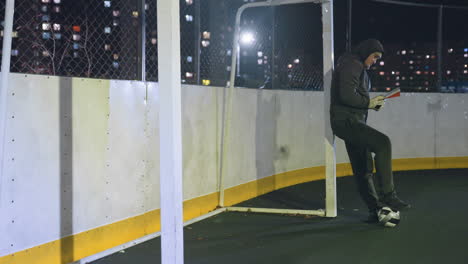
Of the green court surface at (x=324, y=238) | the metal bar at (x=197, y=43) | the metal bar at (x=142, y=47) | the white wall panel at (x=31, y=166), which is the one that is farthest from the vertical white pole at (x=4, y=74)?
the metal bar at (x=197, y=43)

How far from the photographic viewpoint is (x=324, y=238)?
498cm

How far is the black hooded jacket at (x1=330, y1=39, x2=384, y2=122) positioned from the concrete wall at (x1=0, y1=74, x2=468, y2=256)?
5.17ft

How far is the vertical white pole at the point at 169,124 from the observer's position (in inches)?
110

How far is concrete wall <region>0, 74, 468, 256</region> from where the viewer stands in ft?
12.1

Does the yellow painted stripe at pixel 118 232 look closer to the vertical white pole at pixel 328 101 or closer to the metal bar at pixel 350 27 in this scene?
the vertical white pole at pixel 328 101

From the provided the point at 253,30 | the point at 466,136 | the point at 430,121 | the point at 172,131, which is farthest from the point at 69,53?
the point at 466,136

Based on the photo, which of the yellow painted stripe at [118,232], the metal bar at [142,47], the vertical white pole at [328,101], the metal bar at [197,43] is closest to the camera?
the yellow painted stripe at [118,232]

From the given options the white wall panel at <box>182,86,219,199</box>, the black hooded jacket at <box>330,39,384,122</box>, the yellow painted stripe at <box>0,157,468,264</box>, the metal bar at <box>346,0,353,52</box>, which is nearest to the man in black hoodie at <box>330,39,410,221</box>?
the black hooded jacket at <box>330,39,384,122</box>

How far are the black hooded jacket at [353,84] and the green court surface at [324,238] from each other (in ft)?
3.82

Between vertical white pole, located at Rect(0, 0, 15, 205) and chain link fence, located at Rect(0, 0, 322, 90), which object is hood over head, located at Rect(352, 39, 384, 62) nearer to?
chain link fence, located at Rect(0, 0, 322, 90)

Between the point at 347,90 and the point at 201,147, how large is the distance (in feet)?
5.84

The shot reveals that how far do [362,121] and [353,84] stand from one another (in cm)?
41

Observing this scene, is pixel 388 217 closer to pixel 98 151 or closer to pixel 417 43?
pixel 98 151

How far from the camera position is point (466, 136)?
36.1 feet
